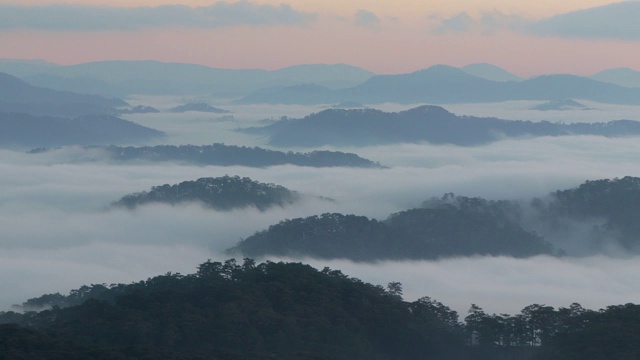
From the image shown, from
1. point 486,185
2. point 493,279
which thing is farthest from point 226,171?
point 493,279

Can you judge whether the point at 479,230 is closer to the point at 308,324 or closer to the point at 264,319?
the point at 308,324

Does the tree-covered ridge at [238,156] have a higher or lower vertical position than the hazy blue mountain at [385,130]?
lower

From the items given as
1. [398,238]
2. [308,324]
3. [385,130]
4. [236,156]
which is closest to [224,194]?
[398,238]

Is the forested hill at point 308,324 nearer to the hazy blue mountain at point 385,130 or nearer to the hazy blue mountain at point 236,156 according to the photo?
the hazy blue mountain at point 236,156

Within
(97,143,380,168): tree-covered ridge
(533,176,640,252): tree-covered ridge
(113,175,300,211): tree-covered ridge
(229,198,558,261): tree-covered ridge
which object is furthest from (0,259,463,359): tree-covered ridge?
(97,143,380,168): tree-covered ridge

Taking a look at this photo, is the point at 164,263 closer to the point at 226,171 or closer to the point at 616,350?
the point at 616,350

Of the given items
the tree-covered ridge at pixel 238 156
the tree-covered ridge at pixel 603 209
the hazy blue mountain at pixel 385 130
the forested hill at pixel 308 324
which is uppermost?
the hazy blue mountain at pixel 385 130

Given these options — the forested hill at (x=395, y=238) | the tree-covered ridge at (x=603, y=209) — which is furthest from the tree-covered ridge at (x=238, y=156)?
the forested hill at (x=395, y=238)
